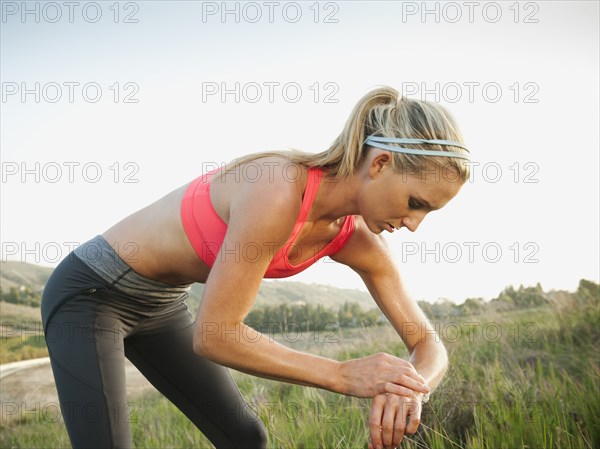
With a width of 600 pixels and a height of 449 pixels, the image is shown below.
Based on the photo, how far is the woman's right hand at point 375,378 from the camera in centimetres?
214

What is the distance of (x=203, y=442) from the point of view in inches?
174

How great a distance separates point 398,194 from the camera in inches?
89.4

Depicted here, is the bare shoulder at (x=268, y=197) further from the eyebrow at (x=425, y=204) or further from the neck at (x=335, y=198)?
the eyebrow at (x=425, y=204)

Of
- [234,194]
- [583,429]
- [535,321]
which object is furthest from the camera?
[535,321]

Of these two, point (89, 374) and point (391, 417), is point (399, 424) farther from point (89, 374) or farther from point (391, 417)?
point (89, 374)

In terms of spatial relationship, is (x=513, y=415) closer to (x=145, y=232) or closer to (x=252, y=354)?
(x=252, y=354)

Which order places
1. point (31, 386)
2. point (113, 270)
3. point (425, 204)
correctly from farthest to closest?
point (31, 386) < point (113, 270) < point (425, 204)

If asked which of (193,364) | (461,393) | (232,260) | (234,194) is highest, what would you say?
(234,194)

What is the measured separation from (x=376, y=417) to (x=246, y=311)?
0.58 metres

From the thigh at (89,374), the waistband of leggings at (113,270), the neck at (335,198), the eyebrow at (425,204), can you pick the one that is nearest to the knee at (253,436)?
the thigh at (89,374)

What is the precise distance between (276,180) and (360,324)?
4.60 metres

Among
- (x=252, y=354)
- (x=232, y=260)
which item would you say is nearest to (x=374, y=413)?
(x=252, y=354)

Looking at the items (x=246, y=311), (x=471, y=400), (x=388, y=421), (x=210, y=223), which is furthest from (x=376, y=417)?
(x=471, y=400)

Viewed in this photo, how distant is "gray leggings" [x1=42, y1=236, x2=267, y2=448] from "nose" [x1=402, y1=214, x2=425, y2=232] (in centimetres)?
104
